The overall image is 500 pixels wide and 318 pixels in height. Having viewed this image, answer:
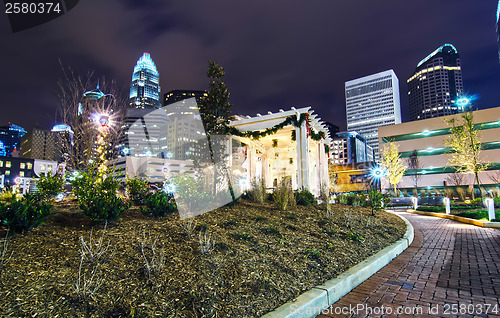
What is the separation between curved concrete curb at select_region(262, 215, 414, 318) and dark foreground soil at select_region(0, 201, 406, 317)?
0.12 metres

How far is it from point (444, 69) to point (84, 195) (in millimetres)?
176599

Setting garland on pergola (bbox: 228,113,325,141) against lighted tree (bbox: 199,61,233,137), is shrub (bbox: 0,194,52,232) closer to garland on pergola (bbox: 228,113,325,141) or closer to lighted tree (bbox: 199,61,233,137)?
lighted tree (bbox: 199,61,233,137)

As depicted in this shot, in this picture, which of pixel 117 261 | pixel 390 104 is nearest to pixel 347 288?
pixel 117 261

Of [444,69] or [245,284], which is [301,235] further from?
[444,69]

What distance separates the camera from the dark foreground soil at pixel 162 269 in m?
2.13

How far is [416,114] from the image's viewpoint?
153m

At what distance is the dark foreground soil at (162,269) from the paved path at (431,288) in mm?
438

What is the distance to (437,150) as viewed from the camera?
1533 inches

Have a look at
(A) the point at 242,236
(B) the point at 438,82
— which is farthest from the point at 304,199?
(B) the point at 438,82

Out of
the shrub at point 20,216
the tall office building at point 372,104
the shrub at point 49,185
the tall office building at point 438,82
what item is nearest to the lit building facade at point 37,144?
the shrub at point 49,185

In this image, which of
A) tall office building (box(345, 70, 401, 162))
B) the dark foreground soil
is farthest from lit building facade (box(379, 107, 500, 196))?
tall office building (box(345, 70, 401, 162))

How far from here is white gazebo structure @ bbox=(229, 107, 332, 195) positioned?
12594 mm

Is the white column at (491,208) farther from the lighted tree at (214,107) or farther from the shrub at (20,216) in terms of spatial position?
the shrub at (20,216)

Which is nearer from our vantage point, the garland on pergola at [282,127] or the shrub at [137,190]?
the shrub at [137,190]
